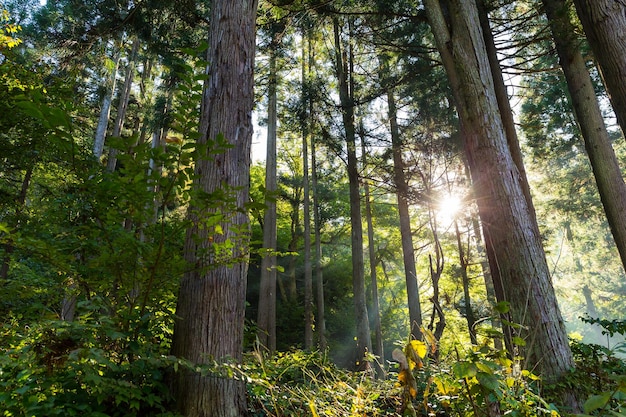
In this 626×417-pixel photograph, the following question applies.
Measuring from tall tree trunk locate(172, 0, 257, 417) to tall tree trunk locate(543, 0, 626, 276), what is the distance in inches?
184

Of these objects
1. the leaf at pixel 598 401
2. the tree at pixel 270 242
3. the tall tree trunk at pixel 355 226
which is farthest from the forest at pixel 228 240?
the tree at pixel 270 242

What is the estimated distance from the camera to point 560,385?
2.60m

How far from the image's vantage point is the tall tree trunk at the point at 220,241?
1.93 meters

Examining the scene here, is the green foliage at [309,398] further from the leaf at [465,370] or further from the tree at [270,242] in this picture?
the tree at [270,242]

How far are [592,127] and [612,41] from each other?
3.08 meters

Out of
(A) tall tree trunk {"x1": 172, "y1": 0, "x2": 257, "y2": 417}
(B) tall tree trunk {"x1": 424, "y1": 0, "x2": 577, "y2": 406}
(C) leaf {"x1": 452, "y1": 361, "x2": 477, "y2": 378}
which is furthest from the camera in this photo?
(B) tall tree trunk {"x1": 424, "y1": 0, "x2": 577, "y2": 406}

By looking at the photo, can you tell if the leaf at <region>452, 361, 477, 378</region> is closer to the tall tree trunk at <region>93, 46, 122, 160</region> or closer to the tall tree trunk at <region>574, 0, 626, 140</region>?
the tall tree trunk at <region>574, 0, 626, 140</region>

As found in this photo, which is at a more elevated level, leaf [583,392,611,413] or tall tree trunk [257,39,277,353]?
tall tree trunk [257,39,277,353]

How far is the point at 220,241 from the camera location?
7.49 feet

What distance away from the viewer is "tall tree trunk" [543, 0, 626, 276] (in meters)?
4.61

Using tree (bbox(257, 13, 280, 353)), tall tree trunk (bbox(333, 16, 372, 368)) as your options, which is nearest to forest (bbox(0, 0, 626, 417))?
tall tree trunk (bbox(333, 16, 372, 368))

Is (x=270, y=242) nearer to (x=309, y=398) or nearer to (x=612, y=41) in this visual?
(x=309, y=398)

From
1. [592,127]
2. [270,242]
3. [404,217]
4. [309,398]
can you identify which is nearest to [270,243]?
[270,242]

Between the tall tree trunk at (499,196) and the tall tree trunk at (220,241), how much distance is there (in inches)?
87.3
